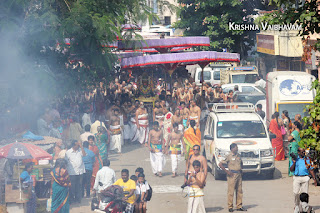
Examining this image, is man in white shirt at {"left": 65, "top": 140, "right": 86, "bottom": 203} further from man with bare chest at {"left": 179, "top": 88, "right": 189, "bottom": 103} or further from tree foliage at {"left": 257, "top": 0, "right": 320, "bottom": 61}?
man with bare chest at {"left": 179, "top": 88, "right": 189, "bottom": 103}

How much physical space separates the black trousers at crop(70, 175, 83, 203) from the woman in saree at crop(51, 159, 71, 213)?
1.33 m

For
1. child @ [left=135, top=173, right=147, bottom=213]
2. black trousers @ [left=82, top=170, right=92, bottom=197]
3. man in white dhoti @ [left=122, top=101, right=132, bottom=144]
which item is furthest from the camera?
man in white dhoti @ [left=122, top=101, right=132, bottom=144]

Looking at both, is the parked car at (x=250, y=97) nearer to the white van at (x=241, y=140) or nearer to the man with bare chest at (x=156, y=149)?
the white van at (x=241, y=140)

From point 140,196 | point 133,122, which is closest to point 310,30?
point 140,196

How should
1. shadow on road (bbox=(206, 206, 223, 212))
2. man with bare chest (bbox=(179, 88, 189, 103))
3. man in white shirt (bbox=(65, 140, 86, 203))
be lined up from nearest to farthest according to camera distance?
shadow on road (bbox=(206, 206, 223, 212))
man in white shirt (bbox=(65, 140, 86, 203))
man with bare chest (bbox=(179, 88, 189, 103))

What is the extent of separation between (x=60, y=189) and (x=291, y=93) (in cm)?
1073

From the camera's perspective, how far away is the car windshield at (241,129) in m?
17.4

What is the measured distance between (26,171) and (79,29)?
226 inches

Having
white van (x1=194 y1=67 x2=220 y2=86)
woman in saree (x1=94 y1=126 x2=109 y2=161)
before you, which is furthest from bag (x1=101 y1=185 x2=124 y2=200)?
white van (x1=194 y1=67 x2=220 y2=86)

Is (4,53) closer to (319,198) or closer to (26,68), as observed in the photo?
(26,68)

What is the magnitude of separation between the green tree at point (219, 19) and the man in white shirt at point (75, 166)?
2903 centimetres

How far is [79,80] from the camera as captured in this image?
20547 millimetres

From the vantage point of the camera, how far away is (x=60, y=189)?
13.4m

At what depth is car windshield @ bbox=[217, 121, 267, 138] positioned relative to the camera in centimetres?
1736
